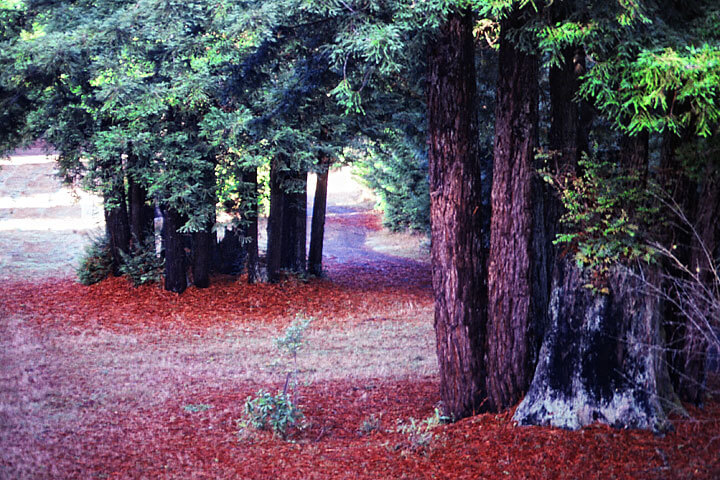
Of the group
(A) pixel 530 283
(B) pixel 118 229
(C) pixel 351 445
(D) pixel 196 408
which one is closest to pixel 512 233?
(A) pixel 530 283

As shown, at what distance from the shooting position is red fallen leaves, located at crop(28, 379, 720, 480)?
5871mm

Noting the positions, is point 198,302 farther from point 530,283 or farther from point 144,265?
point 530,283

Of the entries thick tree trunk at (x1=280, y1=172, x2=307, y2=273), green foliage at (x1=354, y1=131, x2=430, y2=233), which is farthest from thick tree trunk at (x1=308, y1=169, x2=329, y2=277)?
green foliage at (x1=354, y1=131, x2=430, y2=233)

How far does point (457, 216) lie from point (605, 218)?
1567 mm

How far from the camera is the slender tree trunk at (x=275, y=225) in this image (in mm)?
17047

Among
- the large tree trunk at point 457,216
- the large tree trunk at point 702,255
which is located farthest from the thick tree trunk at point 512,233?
the large tree trunk at point 702,255

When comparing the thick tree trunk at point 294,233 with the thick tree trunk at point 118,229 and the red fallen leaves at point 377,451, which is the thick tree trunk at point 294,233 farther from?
the red fallen leaves at point 377,451

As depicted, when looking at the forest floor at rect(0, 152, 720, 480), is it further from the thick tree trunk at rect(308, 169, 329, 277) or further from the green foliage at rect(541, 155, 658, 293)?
the green foliage at rect(541, 155, 658, 293)

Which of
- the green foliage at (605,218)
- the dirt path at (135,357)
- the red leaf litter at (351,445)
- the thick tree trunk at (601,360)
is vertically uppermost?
the green foliage at (605,218)

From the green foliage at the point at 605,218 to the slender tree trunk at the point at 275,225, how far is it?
10474 mm

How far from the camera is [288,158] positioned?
622 inches

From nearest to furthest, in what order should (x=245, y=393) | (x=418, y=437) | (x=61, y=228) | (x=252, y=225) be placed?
1. (x=418, y=437)
2. (x=245, y=393)
3. (x=252, y=225)
4. (x=61, y=228)

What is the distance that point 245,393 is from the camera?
1022 centimetres

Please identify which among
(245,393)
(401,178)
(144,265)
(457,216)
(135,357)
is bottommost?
(135,357)
